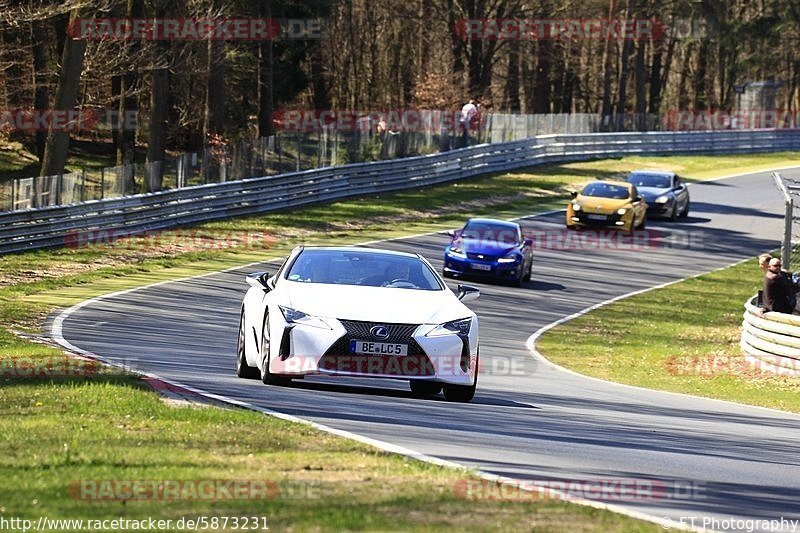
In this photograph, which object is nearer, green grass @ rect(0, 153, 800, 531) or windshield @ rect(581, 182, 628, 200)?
green grass @ rect(0, 153, 800, 531)

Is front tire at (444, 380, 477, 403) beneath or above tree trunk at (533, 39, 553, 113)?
beneath

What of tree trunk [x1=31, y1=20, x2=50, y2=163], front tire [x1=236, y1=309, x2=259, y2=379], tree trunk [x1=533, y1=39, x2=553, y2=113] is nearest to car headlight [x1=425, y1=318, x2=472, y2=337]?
front tire [x1=236, y1=309, x2=259, y2=379]

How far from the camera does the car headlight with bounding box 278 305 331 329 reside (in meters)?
12.8

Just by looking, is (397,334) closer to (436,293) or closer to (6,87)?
(436,293)

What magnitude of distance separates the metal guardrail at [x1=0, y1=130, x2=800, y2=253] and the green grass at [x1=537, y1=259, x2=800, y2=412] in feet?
37.2

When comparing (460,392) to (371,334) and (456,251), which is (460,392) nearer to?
(371,334)

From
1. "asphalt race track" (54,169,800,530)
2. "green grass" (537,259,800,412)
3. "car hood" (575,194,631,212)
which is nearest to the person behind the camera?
"asphalt race track" (54,169,800,530)

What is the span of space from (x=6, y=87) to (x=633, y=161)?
25749mm

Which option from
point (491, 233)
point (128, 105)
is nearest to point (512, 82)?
point (128, 105)

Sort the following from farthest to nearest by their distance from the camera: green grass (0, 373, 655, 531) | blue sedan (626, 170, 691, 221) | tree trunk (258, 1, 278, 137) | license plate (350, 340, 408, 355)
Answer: tree trunk (258, 1, 278, 137) < blue sedan (626, 170, 691, 221) < license plate (350, 340, 408, 355) < green grass (0, 373, 655, 531)

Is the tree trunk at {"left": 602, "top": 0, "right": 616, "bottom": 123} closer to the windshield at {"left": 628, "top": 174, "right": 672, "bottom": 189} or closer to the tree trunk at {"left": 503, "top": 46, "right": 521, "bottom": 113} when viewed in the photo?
the tree trunk at {"left": 503, "top": 46, "right": 521, "bottom": 113}

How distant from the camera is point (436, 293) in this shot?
45.3 feet

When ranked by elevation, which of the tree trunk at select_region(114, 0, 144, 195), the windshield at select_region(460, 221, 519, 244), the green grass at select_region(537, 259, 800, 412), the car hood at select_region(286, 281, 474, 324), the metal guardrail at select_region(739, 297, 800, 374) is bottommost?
the green grass at select_region(537, 259, 800, 412)

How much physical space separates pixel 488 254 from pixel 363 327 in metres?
18.1
